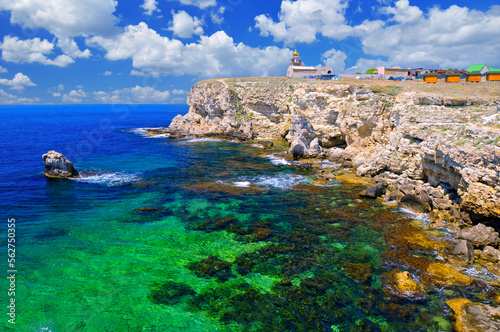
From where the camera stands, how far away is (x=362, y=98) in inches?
1902

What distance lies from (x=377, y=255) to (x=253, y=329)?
11064 mm

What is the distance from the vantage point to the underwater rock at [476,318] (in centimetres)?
1323

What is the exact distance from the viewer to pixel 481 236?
20.4m

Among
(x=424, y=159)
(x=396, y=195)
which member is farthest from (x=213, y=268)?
(x=424, y=159)

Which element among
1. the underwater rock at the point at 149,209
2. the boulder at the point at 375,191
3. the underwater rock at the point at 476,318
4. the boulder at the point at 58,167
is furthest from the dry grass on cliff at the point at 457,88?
the boulder at the point at 58,167

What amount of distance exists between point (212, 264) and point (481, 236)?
20000mm

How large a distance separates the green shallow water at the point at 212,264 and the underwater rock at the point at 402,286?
0.53 meters

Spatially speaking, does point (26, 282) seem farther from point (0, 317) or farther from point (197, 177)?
point (197, 177)

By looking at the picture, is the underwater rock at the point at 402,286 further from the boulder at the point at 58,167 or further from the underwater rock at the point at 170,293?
the boulder at the point at 58,167

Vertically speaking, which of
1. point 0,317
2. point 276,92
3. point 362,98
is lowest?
point 0,317

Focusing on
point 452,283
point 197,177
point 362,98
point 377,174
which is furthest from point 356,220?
point 362,98

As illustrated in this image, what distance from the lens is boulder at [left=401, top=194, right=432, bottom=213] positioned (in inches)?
1056

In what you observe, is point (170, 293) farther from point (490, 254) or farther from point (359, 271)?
point (490, 254)

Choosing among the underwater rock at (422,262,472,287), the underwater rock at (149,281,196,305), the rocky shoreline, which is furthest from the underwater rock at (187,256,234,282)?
the underwater rock at (422,262,472,287)
